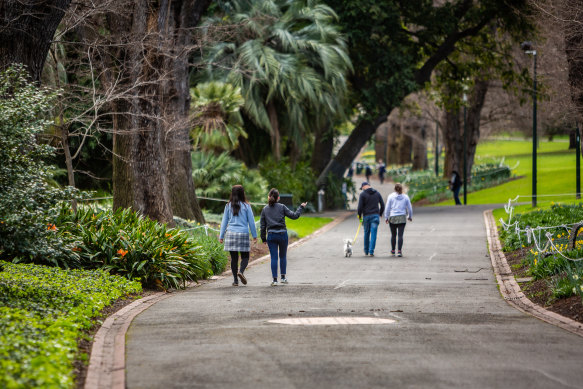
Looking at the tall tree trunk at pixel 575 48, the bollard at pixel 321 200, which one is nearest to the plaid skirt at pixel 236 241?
the tall tree trunk at pixel 575 48

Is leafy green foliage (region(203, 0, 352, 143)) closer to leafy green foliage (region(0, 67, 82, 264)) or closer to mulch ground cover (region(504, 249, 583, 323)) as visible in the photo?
mulch ground cover (region(504, 249, 583, 323))

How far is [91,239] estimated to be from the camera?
558 inches

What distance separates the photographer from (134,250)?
13.9 meters

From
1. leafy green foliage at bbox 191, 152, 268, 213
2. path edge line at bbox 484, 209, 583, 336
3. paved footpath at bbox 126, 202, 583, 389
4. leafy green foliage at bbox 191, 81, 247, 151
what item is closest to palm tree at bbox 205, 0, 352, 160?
leafy green foliage at bbox 191, 81, 247, 151

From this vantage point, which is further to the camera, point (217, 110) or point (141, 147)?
point (217, 110)

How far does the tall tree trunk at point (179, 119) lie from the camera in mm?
21750

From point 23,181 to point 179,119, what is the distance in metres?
11.5

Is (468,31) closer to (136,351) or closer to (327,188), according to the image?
(327,188)

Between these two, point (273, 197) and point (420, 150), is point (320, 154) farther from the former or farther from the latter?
point (420, 150)

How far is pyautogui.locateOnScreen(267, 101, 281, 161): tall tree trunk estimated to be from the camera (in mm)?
33531

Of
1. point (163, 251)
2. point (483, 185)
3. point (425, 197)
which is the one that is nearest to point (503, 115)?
point (483, 185)

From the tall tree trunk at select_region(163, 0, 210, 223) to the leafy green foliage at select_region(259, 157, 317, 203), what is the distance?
10548 millimetres

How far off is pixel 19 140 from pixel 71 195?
1.29 meters

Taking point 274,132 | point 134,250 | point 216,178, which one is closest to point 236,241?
point 134,250
